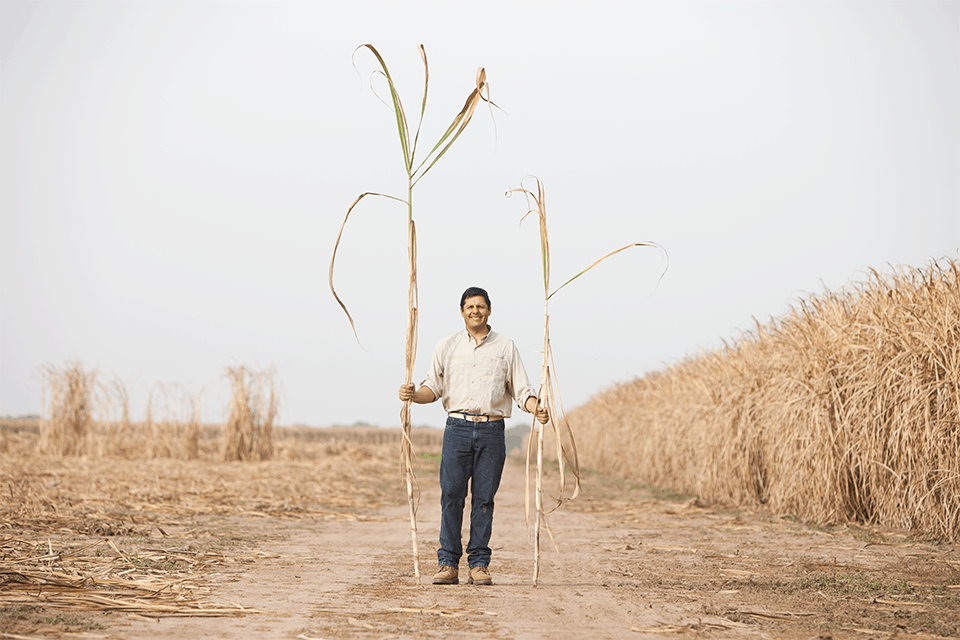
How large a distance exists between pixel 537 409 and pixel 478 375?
0.50 meters

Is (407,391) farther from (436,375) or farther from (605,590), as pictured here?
(605,590)

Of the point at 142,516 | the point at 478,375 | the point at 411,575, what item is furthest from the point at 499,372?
the point at 142,516

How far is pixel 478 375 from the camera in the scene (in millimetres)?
5652

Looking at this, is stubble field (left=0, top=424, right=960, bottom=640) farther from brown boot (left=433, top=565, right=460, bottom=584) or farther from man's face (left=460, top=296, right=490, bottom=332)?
man's face (left=460, top=296, right=490, bottom=332)

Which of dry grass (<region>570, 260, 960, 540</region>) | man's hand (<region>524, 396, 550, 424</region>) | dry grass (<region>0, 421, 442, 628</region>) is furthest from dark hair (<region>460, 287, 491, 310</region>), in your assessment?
dry grass (<region>570, 260, 960, 540</region>)

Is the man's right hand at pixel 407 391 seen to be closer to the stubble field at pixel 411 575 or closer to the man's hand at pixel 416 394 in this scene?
the man's hand at pixel 416 394

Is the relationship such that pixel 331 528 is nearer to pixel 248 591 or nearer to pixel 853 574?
pixel 248 591

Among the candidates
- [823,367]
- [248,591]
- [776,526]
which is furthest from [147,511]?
[823,367]

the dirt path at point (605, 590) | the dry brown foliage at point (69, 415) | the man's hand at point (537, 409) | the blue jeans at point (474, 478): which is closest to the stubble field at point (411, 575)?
the dirt path at point (605, 590)

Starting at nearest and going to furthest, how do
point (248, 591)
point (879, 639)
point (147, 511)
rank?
point (879, 639) → point (248, 591) → point (147, 511)

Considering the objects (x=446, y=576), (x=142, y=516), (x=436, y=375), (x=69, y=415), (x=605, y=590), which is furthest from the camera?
(x=69, y=415)

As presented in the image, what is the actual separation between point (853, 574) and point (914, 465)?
242cm

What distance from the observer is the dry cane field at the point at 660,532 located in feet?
13.9

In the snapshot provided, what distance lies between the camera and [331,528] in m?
9.27
